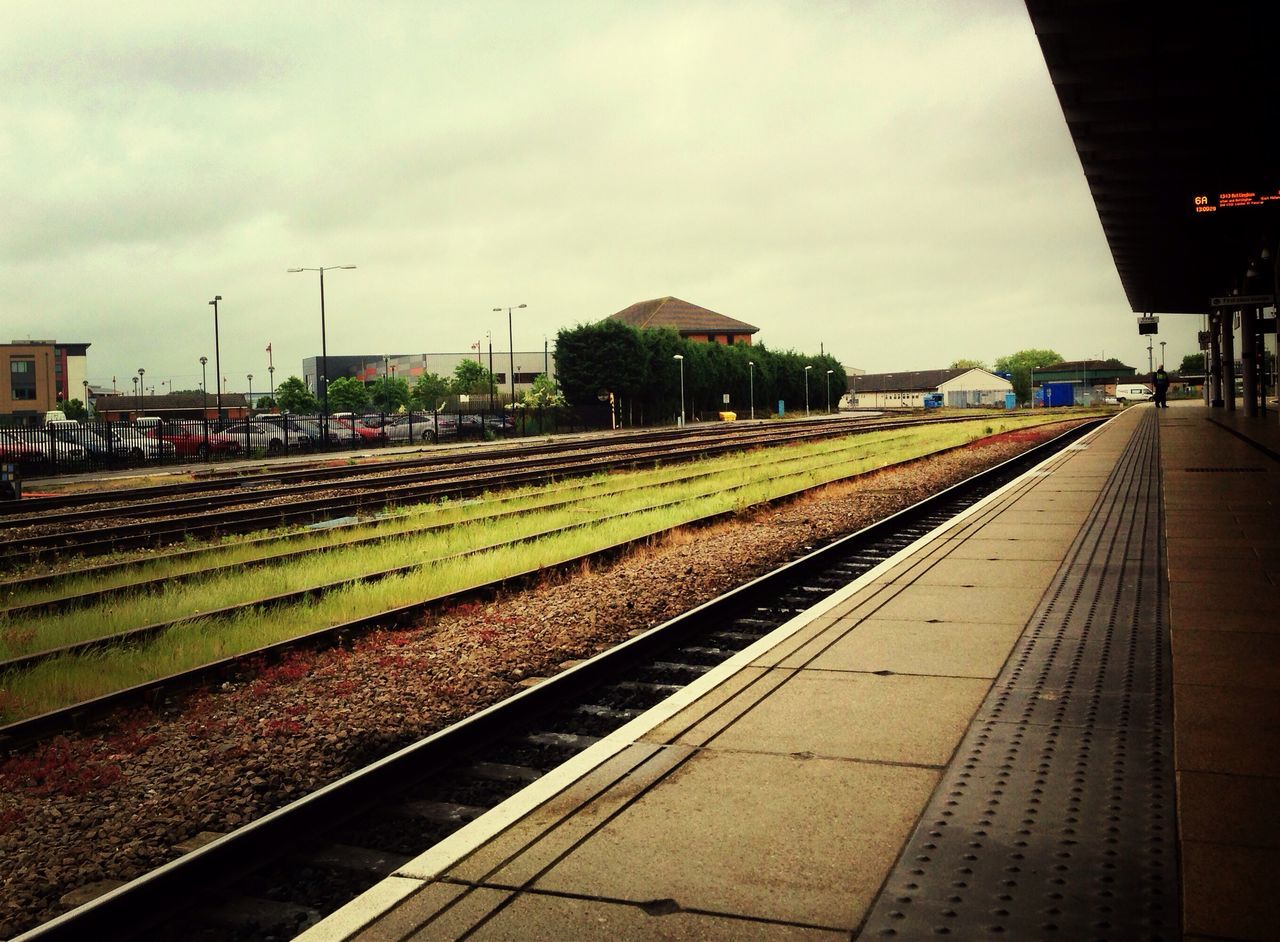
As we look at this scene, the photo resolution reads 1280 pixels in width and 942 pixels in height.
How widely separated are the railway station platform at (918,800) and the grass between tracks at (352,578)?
428cm

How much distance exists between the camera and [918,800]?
4.63 meters

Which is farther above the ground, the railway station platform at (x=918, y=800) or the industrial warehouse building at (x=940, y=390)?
the industrial warehouse building at (x=940, y=390)

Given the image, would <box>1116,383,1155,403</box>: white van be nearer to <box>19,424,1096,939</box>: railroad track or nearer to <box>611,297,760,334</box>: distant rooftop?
<box>611,297,760,334</box>: distant rooftop

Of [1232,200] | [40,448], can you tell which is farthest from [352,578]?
[40,448]

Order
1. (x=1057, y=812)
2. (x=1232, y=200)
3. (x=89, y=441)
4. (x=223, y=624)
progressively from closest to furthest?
1. (x=1057, y=812)
2. (x=223, y=624)
3. (x=1232, y=200)
4. (x=89, y=441)

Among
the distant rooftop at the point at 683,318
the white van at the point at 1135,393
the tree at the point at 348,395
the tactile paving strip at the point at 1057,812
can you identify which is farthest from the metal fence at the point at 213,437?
the white van at the point at 1135,393

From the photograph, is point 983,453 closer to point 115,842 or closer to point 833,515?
point 833,515

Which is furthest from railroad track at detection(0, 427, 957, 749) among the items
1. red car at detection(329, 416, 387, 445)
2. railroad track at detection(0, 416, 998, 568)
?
red car at detection(329, 416, 387, 445)

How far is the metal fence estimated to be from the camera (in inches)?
1416

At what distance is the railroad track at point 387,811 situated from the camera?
4.09m

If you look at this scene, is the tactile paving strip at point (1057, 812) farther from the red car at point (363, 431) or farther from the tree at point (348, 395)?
the tree at point (348, 395)

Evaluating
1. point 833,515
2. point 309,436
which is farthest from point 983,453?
point 309,436

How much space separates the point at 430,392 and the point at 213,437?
319 feet

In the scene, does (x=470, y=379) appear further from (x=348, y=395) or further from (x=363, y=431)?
(x=363, y=431)
